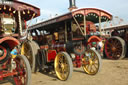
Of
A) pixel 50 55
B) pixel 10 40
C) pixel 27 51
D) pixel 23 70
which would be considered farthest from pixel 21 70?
pixel 27 51

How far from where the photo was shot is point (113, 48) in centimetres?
755

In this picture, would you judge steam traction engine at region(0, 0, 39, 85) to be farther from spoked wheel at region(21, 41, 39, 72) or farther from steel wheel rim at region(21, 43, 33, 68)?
steel wheel rim at region(21, 43, 33, 68)

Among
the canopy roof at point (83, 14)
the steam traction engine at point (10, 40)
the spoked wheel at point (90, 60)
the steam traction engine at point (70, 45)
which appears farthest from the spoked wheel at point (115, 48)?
the steam traction engine at point (10, 40)

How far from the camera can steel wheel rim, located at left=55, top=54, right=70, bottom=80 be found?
12.0 ft

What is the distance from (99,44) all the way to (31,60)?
6.04 meters

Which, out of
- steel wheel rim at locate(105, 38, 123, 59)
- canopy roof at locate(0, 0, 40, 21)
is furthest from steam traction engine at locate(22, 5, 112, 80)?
steel wheel rim at locate(105, 38, 123, 59)

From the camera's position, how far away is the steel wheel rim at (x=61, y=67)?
3.66 metres

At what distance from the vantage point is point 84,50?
4.72 meters

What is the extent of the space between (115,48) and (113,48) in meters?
0.12

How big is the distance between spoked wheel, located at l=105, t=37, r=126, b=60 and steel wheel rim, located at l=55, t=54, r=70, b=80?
440cm

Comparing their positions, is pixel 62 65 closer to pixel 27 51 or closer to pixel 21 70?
pixel 21 70

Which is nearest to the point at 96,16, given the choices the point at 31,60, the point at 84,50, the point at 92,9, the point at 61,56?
the point at 92,9

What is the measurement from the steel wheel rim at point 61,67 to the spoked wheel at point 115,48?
4.40 meters

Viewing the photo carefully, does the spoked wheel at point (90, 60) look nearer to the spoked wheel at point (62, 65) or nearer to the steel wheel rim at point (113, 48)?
the spoked wheel at point (62, 65)
